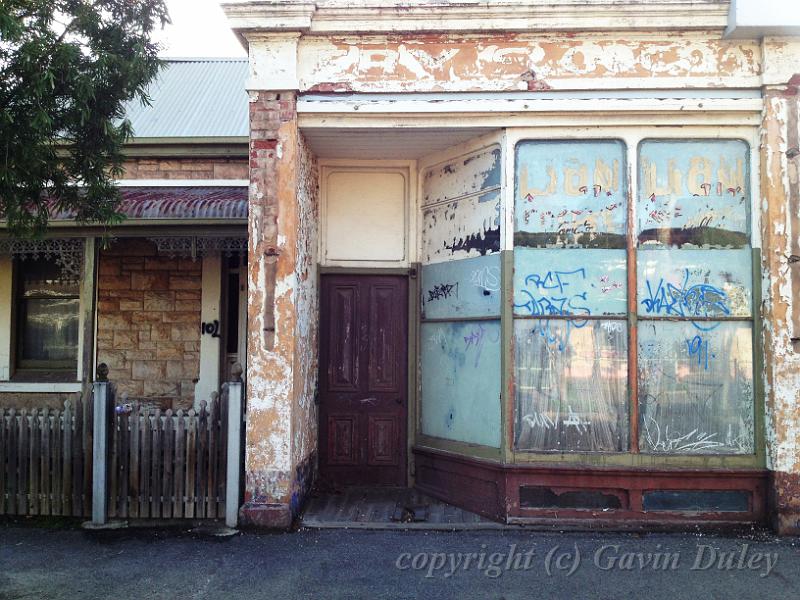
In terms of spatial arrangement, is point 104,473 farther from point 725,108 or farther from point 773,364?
point 725,108

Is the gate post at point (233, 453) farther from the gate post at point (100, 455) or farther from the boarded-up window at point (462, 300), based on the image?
the boarded-up window at point (462, 300)

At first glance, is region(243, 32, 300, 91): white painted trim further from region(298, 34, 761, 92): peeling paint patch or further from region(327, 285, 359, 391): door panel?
region(327, 285, 359, 391): door panel

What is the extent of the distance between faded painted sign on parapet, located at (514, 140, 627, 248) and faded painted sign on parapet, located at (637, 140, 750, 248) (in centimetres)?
24

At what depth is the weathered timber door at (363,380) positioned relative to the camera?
6918 mm

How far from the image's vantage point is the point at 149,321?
872 cm

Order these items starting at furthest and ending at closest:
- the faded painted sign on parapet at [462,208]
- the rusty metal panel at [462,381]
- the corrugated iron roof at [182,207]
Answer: the corrugated iron roof at [182,207] → the faded painted sign on parapet at [462,208] → the rusty metal panel at [462,381]

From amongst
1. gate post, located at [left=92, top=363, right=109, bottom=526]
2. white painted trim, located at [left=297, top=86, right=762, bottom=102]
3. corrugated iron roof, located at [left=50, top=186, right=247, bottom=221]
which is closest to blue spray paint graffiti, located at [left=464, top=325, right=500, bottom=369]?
white painted trim, located at [left=297, top=86, right=762, bottom=102]

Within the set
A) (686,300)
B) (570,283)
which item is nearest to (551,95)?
(570,283)

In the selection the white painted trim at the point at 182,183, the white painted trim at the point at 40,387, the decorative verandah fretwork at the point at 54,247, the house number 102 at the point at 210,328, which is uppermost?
the white painted trim at the point at 182,183

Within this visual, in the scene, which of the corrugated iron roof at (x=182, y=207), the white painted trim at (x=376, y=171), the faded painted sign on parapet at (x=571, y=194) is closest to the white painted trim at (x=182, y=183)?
the corrugated iron roof at (x=182, y=207)

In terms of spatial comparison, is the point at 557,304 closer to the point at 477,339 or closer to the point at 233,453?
the point at 477,339

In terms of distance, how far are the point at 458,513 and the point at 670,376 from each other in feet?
7.59

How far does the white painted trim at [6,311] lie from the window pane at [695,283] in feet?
26.7

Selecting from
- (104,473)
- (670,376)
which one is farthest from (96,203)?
(670,376)
